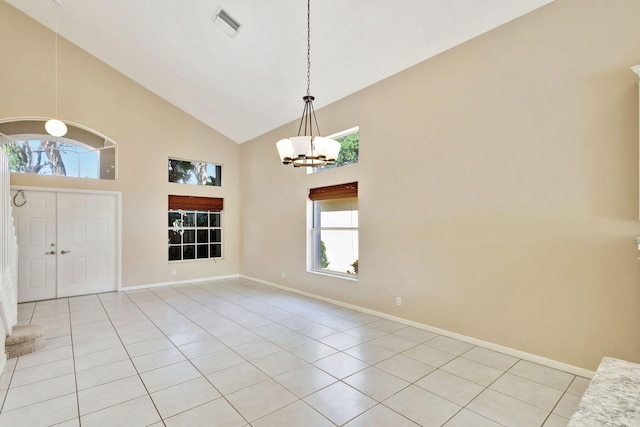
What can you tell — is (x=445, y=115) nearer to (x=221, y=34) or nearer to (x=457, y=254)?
(x=457, y=254)

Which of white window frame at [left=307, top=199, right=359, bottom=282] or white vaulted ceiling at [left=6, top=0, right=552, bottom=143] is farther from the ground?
white vaulted ceiling at [left=6, top=0, right=552, bottom=143]

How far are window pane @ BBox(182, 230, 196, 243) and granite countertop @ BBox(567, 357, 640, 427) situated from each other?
24.3ft

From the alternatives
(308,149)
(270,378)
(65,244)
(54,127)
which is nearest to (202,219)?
(65,244)

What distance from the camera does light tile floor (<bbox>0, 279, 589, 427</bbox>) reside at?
7.28ft

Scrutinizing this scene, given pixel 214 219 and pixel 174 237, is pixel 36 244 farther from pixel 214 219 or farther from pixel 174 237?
pixel 214 219

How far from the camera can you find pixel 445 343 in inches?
139

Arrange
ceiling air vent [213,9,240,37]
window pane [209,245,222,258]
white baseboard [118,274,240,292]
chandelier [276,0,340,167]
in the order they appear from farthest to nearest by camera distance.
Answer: window pane [209,245,222,258] < white baseboard [118,274,240,292] < ceiling air vent [213,9,240,37] < chandelier [276,0,340,167]

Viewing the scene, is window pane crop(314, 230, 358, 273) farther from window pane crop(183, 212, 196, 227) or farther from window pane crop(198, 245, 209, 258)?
window pane crop(183, 212, 196, 227)

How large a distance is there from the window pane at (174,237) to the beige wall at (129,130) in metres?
0.19

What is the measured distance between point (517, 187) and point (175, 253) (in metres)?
6.74

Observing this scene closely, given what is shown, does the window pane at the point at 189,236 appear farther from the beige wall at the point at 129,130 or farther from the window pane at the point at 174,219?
the beige wall at the point at 129,130

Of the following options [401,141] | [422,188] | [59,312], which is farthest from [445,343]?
[59,312]

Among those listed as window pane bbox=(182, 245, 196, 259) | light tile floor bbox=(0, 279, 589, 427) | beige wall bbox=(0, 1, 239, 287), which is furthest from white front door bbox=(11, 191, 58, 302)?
window pane bbox=(182, 245, 196, 259)

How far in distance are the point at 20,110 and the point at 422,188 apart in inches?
266
